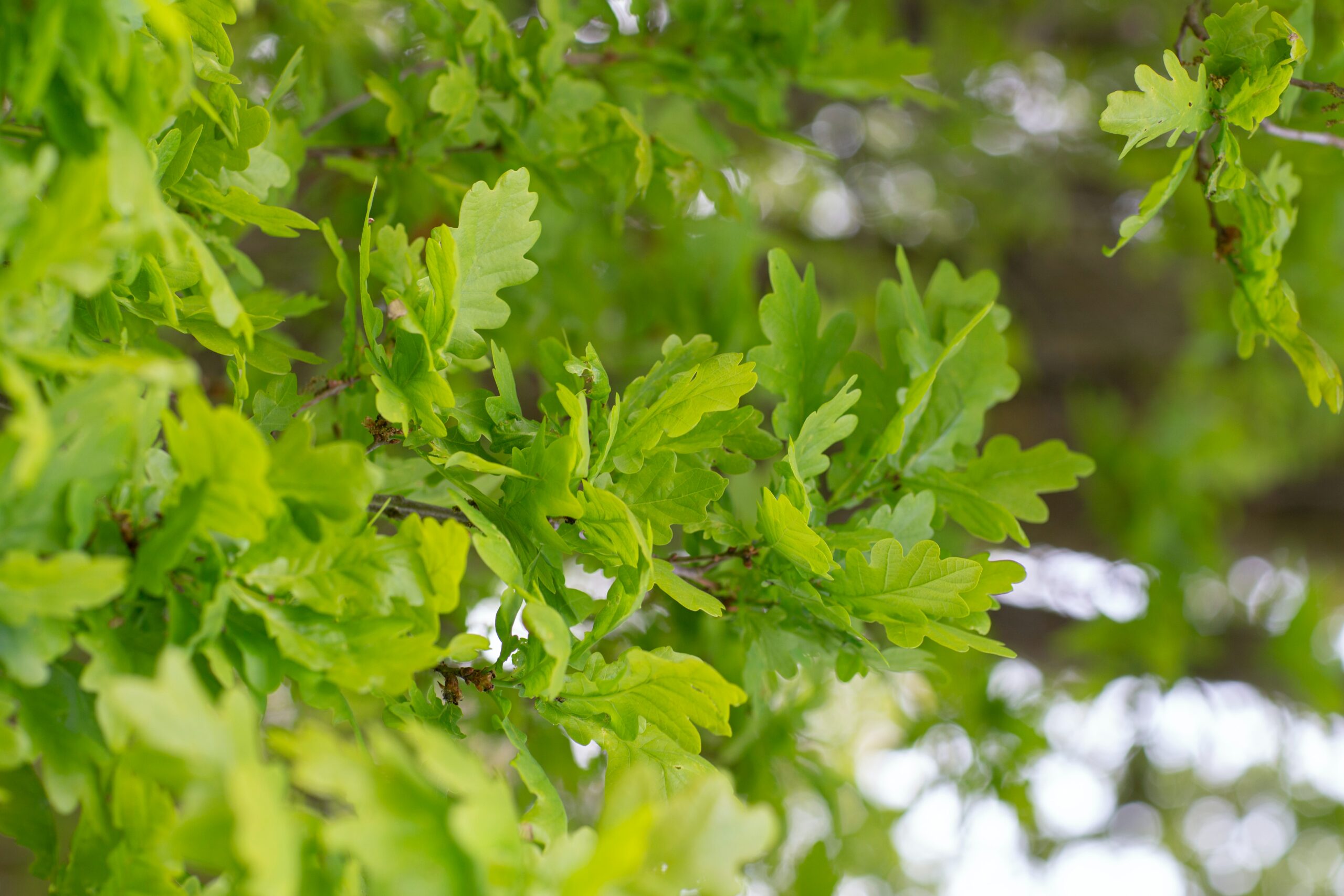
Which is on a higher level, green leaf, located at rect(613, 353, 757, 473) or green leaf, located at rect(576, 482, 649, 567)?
green leaf, located at rect(613, 353, 757, 473)

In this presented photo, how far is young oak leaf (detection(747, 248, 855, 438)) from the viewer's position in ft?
2.73

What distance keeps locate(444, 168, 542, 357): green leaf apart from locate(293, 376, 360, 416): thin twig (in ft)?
0.47

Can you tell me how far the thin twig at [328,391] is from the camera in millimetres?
778

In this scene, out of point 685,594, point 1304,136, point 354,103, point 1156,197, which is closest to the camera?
point 685,594

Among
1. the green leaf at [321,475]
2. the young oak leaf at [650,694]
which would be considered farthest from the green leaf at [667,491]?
the green leaf at [321,475]

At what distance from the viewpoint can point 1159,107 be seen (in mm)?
734

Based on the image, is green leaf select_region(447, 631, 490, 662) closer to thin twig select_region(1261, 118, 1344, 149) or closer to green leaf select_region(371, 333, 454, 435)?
green leaf select_region(371, 333, 454, 435)

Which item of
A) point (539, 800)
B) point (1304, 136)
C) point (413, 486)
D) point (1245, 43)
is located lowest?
point (539, 800)

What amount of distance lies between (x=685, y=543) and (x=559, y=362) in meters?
0.23

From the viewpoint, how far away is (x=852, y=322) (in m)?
0.88

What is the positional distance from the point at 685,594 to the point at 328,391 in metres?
0.39

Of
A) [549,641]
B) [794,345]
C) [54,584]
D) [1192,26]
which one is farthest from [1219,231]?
[54,584]

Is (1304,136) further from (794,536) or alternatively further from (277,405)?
(277,405)

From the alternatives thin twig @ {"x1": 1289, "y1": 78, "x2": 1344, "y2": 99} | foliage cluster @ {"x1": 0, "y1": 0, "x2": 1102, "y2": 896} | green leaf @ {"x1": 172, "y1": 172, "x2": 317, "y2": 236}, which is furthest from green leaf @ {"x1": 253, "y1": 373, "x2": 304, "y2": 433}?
thin twig @ {"x1": 1289, "y1": 78, "x2": 1344, "y2": 99}
